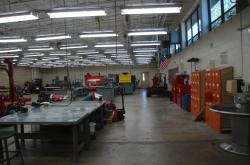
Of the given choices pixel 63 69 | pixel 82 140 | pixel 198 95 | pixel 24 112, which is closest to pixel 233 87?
pixel 198 95

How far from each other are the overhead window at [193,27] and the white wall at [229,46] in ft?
3.36

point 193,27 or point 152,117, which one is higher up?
point 193,27

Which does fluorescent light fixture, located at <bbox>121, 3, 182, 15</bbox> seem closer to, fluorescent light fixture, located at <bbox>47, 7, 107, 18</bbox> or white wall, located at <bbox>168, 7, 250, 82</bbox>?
fluorescent light fixture, located at <bbox>47, 7, 107, 18</bbox>

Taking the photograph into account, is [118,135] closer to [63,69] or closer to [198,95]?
[198,95]

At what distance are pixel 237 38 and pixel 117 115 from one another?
13.4 ft

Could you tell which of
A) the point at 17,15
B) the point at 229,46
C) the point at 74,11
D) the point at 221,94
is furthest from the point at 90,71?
the point at 221,94

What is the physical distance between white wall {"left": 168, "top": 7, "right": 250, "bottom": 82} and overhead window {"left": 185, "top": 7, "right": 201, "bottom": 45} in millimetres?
1025

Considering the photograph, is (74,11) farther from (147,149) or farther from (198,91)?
(198,91)

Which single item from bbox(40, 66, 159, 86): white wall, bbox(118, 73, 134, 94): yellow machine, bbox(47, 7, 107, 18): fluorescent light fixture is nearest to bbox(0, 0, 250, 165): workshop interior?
bbox(47, 7, 107, 18): fluorescent light fixture

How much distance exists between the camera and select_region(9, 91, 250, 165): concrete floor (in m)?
3.89

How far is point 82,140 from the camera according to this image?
15.0 feet

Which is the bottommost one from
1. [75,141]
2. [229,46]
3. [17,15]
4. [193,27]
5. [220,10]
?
[75,141]

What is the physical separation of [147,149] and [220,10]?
15.3ft

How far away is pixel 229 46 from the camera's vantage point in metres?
5.66
